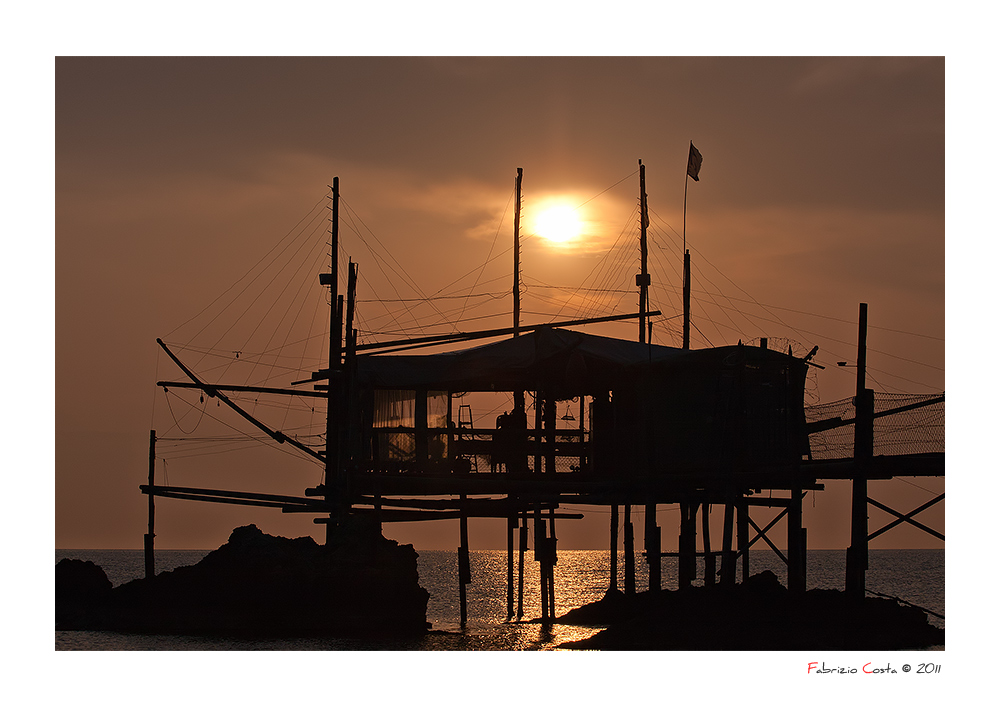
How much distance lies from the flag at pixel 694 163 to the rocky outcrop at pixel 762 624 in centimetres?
1533

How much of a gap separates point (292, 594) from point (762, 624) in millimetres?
17986

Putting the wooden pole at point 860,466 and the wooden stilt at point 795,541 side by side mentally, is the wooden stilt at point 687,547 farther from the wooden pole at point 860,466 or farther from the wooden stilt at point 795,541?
the wooden pole at point 860,466

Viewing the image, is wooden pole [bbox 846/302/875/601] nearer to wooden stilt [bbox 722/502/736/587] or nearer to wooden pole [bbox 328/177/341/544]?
wooden stilt [bbox 722/502/736/587]

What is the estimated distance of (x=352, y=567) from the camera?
38938mm

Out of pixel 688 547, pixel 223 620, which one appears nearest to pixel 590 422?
pixel 688 547

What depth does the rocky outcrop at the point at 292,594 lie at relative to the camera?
127ft

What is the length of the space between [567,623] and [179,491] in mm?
15075

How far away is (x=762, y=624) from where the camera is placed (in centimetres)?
2752

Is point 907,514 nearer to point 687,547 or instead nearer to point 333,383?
point 687,547

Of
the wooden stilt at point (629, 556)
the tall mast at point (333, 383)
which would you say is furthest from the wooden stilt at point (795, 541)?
the tall mast at point (333, 383)

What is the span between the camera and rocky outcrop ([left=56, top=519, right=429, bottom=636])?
1524 inches

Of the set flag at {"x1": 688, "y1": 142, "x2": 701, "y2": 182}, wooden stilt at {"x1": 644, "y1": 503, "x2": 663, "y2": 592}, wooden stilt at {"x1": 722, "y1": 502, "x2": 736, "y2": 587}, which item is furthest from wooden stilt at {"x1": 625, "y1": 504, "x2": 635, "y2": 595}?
flag at {"x1": 688, "y1": 142, "x2": 701, "y2": 182}

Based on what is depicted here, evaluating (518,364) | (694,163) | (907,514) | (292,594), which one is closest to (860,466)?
(907,514)

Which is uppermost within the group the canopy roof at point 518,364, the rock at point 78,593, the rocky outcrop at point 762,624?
the canopy roof at point 518,364
